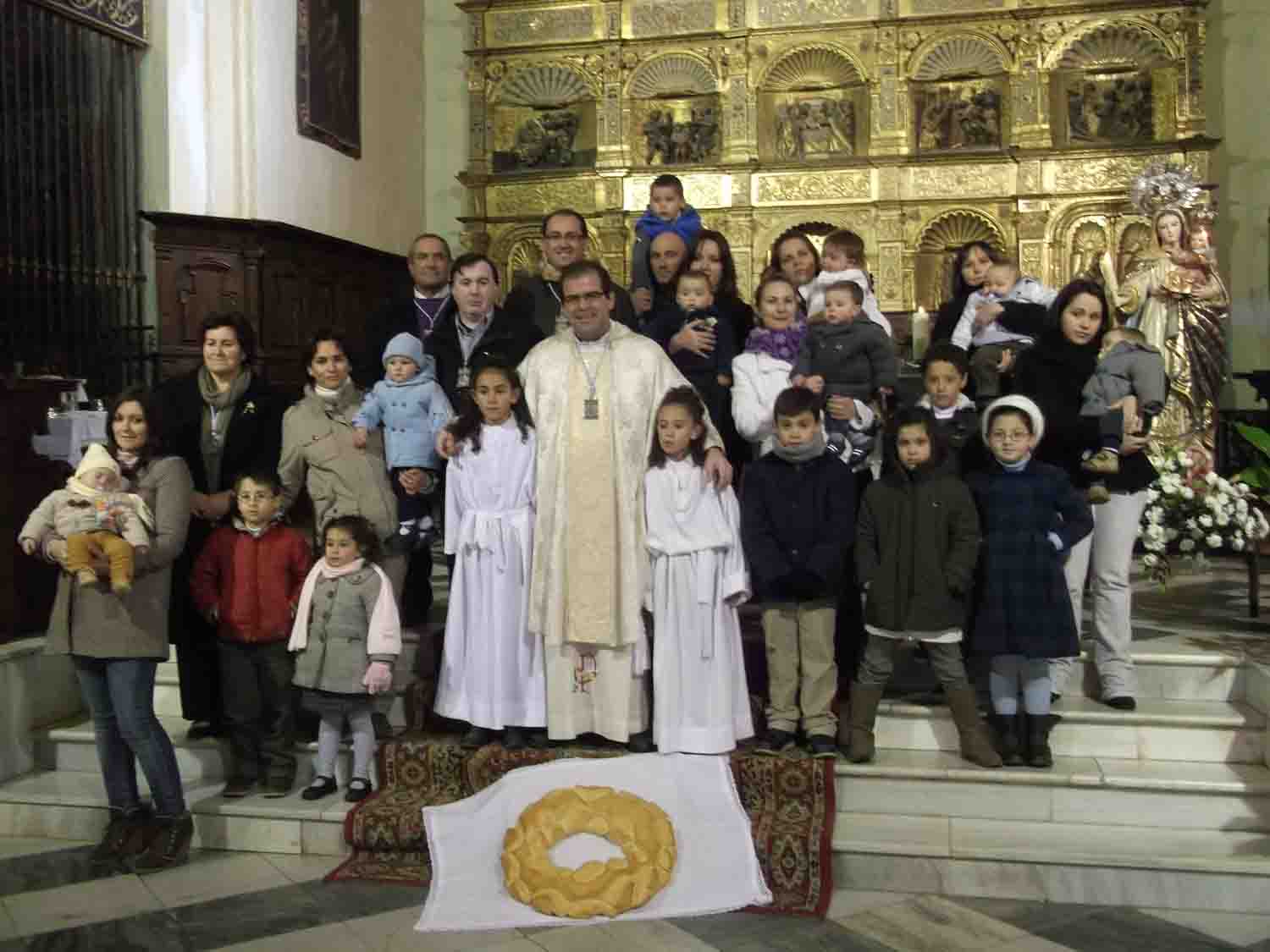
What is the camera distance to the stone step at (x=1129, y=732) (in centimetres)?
488

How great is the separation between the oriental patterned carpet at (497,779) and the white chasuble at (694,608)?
0.18m

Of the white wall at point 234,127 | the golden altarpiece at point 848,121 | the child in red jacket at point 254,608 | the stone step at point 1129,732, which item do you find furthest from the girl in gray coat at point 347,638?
the golden altarpiece at point 848,121

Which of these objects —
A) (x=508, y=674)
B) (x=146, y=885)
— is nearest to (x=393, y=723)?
(x=508, y=674)

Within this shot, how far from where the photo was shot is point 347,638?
4.82 m

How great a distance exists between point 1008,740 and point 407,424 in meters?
2.52

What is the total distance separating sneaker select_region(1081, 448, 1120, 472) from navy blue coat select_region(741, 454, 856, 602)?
933mm

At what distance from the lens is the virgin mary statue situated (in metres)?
8.98

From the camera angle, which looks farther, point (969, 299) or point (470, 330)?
point (969, 299)

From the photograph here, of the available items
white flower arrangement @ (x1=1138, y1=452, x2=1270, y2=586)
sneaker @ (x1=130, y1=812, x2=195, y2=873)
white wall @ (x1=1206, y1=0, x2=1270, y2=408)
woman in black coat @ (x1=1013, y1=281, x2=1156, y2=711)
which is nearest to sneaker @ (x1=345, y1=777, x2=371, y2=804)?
sneaker @ (x1=130, y1=812, x2=195, y2=873)

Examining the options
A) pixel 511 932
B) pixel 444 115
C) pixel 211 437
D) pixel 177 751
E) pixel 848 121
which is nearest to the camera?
pixel 511 932

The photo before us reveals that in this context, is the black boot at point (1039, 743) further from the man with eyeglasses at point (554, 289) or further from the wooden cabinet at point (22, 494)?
the wooden cabinet at point (22, 494)

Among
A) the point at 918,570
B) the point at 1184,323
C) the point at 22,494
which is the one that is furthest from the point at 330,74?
the point at 918,570

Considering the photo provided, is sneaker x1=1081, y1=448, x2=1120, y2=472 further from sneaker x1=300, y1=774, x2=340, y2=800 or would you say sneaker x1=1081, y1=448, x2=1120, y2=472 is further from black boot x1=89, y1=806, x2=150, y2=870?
black boot x1=89, y1=806, x2=150, y2=870

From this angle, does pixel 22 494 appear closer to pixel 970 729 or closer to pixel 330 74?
pixel 970 729
